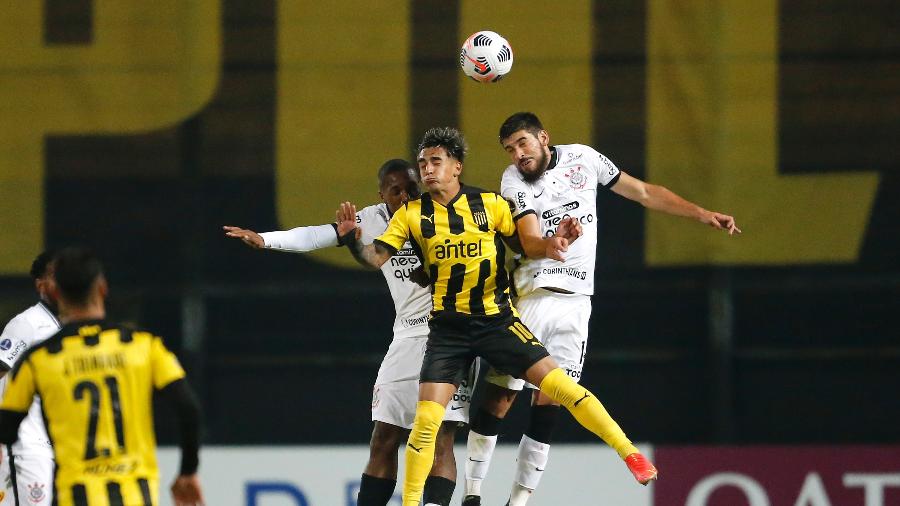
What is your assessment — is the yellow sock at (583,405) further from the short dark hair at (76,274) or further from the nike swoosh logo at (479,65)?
the short dark hair at (76,274)

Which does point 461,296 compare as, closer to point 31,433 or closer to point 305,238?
point 305,238

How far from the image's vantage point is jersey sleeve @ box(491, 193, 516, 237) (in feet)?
19.8

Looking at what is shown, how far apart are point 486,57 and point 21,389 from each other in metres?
2.90

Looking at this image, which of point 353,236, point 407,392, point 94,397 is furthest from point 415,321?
point 94,397

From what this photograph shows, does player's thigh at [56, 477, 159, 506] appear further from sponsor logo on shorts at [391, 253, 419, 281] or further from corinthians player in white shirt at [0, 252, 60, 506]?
sponsor logo on shorts at [391, 253, 419, 281]

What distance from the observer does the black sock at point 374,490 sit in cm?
641

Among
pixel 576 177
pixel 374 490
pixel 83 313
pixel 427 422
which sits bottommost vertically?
pixel 374 490

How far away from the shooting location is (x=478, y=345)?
19.6 feet

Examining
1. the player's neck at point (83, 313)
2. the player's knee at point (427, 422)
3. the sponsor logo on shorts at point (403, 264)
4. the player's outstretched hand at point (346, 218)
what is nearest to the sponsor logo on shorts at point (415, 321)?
the sponsor logo on shorts at point (403, 264)

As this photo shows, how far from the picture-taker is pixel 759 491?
8.33 metres

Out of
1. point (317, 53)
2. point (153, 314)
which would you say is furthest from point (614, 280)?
point (153, 314)

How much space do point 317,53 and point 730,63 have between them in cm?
242

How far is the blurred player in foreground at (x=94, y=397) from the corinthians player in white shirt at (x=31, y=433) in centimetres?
182

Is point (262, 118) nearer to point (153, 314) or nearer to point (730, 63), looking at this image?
point (153, 314)
